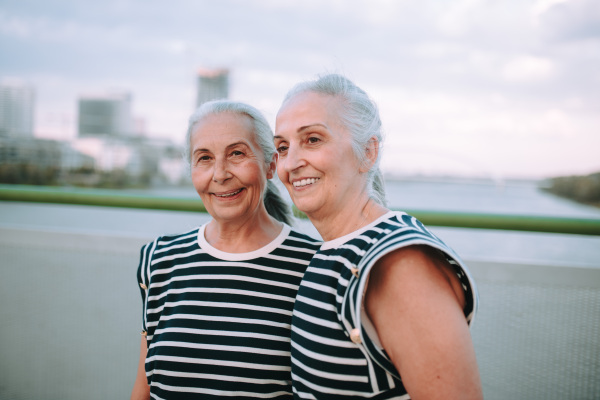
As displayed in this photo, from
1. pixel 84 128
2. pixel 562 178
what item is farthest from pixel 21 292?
pixel 84 128

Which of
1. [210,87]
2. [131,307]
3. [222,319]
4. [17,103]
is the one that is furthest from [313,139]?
[17,103]

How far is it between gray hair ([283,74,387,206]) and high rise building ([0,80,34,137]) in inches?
207

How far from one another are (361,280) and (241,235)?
A: 0.72 metres

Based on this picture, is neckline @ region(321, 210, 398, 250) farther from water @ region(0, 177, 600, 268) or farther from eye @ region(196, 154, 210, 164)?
eye @ region(196, 154, 210, 164)

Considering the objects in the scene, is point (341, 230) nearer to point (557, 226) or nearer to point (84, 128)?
point (557, 226)

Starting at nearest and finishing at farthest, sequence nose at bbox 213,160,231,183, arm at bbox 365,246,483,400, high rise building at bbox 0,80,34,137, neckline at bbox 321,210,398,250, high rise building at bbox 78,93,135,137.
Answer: arm at bbox 365,246,483,400
neckline at bbox 321,210,398,250
nose at bbox 213,160,231,183
high rise building at bbox 0,80,34,137
high rise building at bbox 78,93,135,137

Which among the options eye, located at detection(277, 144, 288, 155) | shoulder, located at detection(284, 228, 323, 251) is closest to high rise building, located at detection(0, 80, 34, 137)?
shoulder, located at detection(284, 228, 323, 251)

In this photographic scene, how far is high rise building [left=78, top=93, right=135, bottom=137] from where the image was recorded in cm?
645

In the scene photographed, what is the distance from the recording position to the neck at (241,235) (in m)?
1.54

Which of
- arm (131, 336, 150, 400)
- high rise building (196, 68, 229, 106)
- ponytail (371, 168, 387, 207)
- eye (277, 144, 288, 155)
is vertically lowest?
arm (131, 336, 150, 400)

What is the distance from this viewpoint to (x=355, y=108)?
3.90 feet

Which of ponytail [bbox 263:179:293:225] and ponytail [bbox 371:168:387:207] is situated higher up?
ponytail [bbox 371:168:387:207]

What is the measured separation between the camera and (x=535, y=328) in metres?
1.71

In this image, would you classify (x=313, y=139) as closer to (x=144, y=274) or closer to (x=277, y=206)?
(x=277, y=206)
